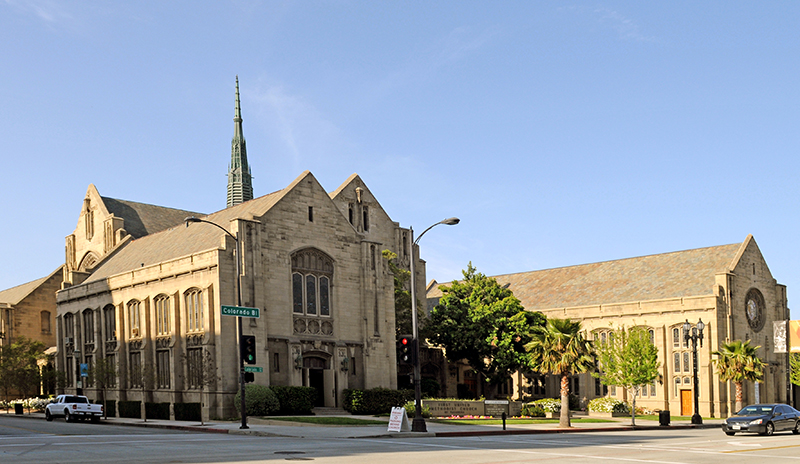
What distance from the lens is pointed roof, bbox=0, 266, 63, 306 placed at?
73438mm

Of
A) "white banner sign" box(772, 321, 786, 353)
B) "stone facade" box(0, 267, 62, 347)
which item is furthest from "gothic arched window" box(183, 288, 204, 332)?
"white banner sign" box(772, 321, 786, 353)

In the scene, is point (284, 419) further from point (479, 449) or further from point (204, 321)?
point (479, 449)

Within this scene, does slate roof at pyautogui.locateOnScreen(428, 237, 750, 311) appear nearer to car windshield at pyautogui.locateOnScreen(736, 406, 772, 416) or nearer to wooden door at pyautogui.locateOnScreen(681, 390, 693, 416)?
wooden door at pyautogui.locateOnScreen(681, 390, 693, 416)

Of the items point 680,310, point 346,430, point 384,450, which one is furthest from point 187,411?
point 680,310

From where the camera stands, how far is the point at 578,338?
4450 cm

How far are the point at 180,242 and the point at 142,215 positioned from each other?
60.4 ft

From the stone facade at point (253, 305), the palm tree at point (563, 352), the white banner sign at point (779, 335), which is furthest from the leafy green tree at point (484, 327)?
the white banner sign at point (779, 335)

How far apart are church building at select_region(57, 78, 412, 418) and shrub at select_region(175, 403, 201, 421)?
0.64 metres

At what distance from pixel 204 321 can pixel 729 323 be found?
39991 millimetres

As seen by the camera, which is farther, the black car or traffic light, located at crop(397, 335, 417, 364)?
the black car

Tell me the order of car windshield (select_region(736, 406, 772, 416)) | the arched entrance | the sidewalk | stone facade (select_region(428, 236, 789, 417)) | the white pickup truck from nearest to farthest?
the sidewalk < car windshield (select_region(736, 406, 772, 416)) < the white pickup truck < the arched entrance < stone facade (select_region(428, 236, 789, 417))

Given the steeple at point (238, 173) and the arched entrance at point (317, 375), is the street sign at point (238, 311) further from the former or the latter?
the steeple at point (238, 173)

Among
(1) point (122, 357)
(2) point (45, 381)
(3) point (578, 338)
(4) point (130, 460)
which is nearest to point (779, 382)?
(3) point (578, 338)

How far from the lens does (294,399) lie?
47.1m
